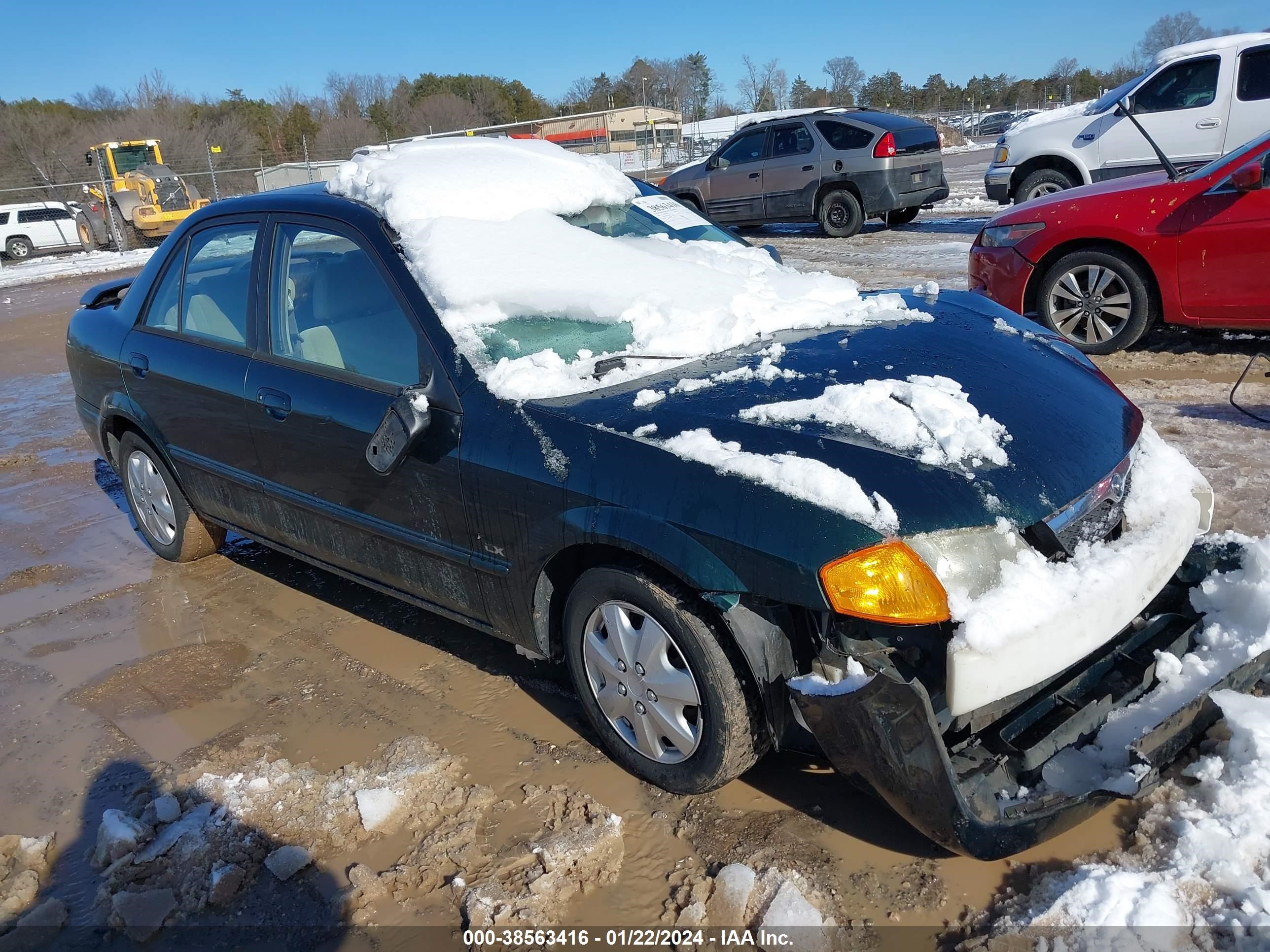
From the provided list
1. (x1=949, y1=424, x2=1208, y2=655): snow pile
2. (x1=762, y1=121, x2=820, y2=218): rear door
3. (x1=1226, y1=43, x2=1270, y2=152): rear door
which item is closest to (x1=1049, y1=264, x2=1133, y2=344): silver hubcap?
(x1=949, y1=424, x2=1208, y2=655): snow pile

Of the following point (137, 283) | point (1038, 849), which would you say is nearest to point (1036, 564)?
point (1038, 849)

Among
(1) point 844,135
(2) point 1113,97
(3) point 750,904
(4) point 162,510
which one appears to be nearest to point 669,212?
(4) point 162,510

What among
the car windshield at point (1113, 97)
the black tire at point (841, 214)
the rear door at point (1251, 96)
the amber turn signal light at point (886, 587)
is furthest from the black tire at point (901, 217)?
the amber turn signal light at point (886, 587)

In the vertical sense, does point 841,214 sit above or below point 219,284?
below

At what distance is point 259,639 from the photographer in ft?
12.6

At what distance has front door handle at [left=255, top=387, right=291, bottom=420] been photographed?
3318mm

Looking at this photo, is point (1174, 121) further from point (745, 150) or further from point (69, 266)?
point (69, 266)

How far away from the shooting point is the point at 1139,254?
5.84m

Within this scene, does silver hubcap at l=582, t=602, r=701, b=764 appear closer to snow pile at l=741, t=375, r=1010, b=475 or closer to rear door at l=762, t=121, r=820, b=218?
snow pile at l=741, t=375, r=1010, b=475

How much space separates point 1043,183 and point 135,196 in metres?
22.6

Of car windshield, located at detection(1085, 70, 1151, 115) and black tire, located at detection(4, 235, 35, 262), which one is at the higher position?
car windshield, located at detection(1085, 70, 1151, 115)

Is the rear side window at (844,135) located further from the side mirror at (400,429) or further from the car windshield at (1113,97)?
the side mirror at (400,429)

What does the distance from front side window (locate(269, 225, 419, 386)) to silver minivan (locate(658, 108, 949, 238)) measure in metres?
10.6

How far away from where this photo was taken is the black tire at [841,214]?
12.8 m
